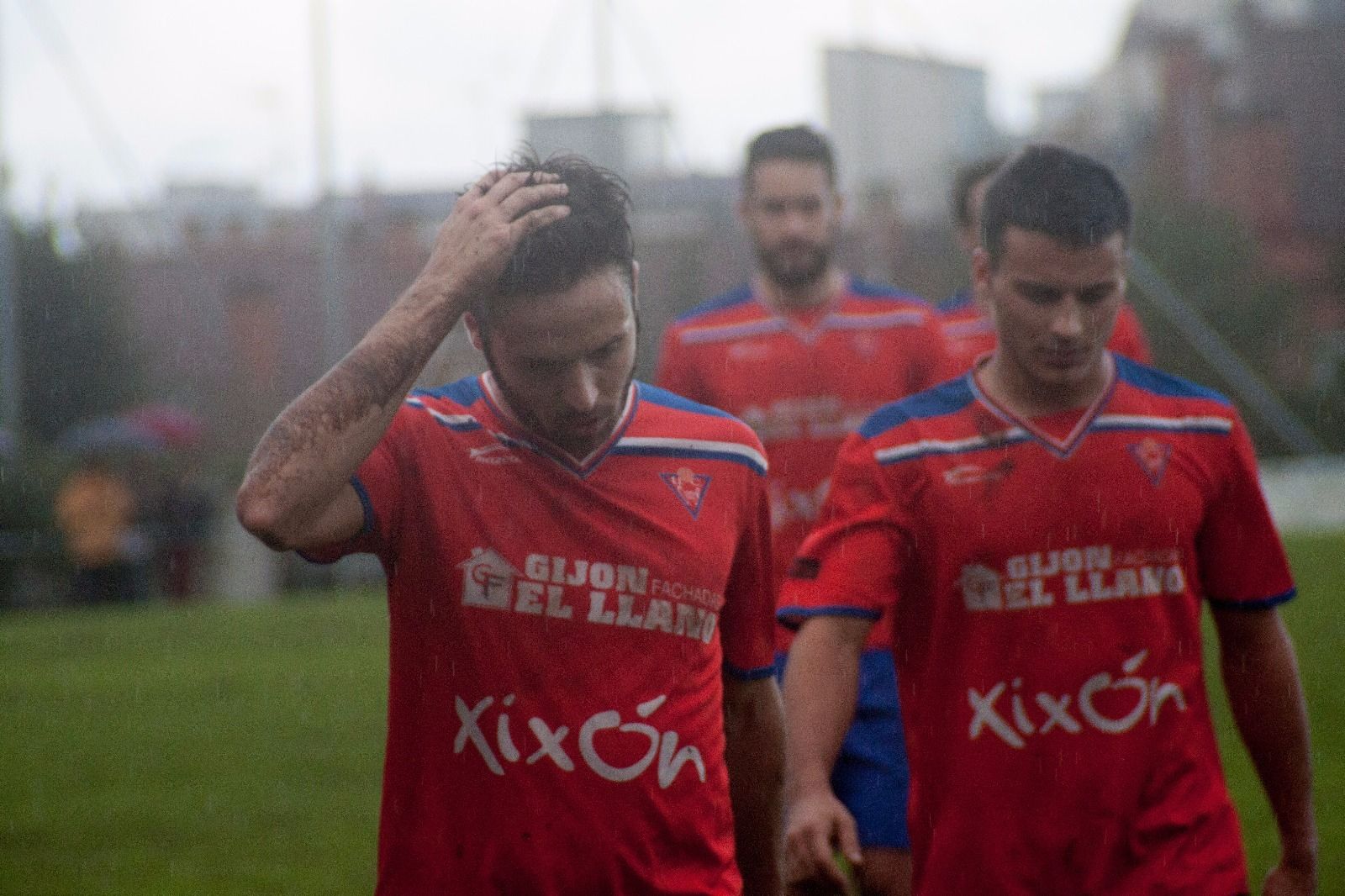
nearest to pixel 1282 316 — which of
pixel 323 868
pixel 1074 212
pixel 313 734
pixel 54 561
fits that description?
pixel 54 561

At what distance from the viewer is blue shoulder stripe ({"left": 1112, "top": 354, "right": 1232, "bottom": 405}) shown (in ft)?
12.7

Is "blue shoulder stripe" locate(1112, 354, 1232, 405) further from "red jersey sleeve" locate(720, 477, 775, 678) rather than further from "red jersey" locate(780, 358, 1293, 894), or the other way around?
"red jersey sleeve" locate(720, 477, 775, 678)

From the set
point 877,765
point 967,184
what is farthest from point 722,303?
point 877,765

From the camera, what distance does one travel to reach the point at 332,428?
297cm

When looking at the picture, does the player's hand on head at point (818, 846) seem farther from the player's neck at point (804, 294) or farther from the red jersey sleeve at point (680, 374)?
the player's neck at point (804, 294)

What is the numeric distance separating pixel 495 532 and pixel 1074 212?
1436 millimetres

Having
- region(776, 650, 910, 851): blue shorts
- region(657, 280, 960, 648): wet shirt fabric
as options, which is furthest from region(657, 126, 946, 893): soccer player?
region(776, 650, 910, 851): blue shorts

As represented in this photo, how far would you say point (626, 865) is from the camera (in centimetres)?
317

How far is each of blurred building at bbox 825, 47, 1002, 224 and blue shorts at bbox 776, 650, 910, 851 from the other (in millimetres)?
16822

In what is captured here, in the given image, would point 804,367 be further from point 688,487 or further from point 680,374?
point 688,487

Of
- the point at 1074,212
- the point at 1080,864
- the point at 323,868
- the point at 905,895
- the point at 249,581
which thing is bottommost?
the point at 249,581

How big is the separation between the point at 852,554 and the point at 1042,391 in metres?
0.53

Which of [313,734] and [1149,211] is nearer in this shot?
[313,734]

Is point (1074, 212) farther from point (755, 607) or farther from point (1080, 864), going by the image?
point (1080, 864)
